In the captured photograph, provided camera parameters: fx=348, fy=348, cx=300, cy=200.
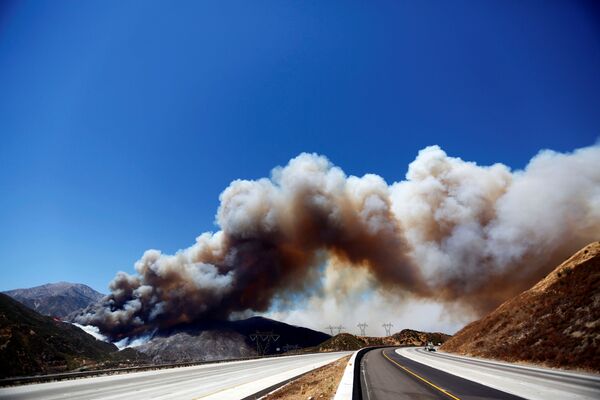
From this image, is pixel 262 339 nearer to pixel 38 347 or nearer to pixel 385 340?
pixel 385 340

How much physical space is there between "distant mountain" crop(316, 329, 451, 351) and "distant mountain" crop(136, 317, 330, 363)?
840 inches

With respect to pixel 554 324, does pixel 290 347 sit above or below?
below

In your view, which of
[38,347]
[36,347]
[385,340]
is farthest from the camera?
[385,340]

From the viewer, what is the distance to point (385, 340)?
468 feet

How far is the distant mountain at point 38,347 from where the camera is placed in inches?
2147

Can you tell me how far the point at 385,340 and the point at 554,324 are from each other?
4700 inches

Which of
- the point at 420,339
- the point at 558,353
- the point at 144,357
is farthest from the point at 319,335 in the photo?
the point at 558,353

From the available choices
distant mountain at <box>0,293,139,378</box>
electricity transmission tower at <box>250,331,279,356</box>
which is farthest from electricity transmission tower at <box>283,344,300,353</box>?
distant mountain at <box>0,293,139,378</box>

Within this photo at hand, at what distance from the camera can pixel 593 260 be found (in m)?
41.0

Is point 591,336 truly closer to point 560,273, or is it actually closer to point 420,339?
point 560,273

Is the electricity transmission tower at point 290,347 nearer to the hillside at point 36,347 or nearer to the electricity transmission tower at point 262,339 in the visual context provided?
the electricity transmission tower at point 262,339

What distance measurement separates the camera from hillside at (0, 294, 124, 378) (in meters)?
54.4

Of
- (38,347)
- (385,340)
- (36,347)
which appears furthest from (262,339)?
(36,347)

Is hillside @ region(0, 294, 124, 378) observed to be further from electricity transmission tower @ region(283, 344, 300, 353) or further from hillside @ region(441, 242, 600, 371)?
electricity transmission tower @ region(283, 344, 300, 353)
